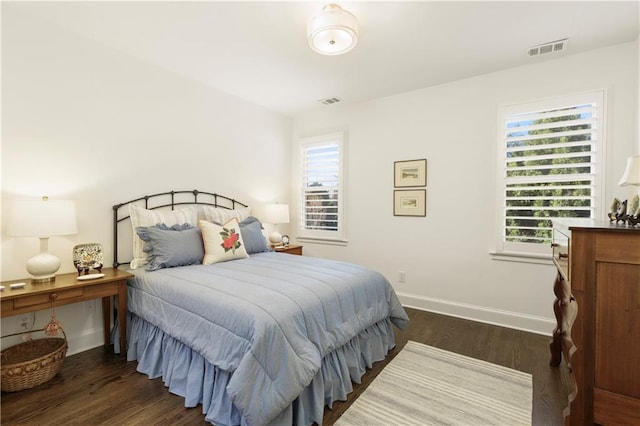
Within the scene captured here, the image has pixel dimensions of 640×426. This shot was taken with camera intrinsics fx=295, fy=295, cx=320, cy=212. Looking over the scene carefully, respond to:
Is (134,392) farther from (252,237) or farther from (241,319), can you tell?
(252,237)

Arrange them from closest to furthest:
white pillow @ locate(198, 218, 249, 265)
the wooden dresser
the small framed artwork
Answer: the wooden dresser
white pillow @ locate(198, 218, 249, 265)
the small framed artwork

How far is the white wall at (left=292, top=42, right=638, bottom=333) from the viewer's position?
104 inches

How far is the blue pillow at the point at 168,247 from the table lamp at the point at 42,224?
0.52 m

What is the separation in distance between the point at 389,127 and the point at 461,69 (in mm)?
1007

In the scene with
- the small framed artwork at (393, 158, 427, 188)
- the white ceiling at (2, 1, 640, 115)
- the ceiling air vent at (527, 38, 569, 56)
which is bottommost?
the small framed artwork at (393, 158, 427, 188)

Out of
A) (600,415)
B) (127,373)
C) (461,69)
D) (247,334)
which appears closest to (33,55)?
(127,373)

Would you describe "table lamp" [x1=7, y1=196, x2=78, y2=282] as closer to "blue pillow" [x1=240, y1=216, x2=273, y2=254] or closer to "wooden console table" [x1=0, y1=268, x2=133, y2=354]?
"wooden console table" [x1=0, y1=268, x2=133, y2=354]

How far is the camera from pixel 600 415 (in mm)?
1468

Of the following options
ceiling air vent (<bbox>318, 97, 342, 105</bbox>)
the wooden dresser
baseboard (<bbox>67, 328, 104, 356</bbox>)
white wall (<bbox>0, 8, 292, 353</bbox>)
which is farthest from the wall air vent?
baseboard (<bbox>67, 328, 104, 356</bbox>)

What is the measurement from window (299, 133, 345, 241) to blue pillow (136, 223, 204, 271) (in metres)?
2.02

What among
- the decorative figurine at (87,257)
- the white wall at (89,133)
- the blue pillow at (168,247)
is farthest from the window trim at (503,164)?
the decorative figurine at (87,257)

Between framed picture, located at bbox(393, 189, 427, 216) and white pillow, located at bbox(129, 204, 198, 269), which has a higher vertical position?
framed picture, located at bbox(393, 189, 427, 216)

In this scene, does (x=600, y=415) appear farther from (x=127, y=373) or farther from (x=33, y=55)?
(x=33, y=55)

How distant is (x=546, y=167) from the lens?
2.82 m
